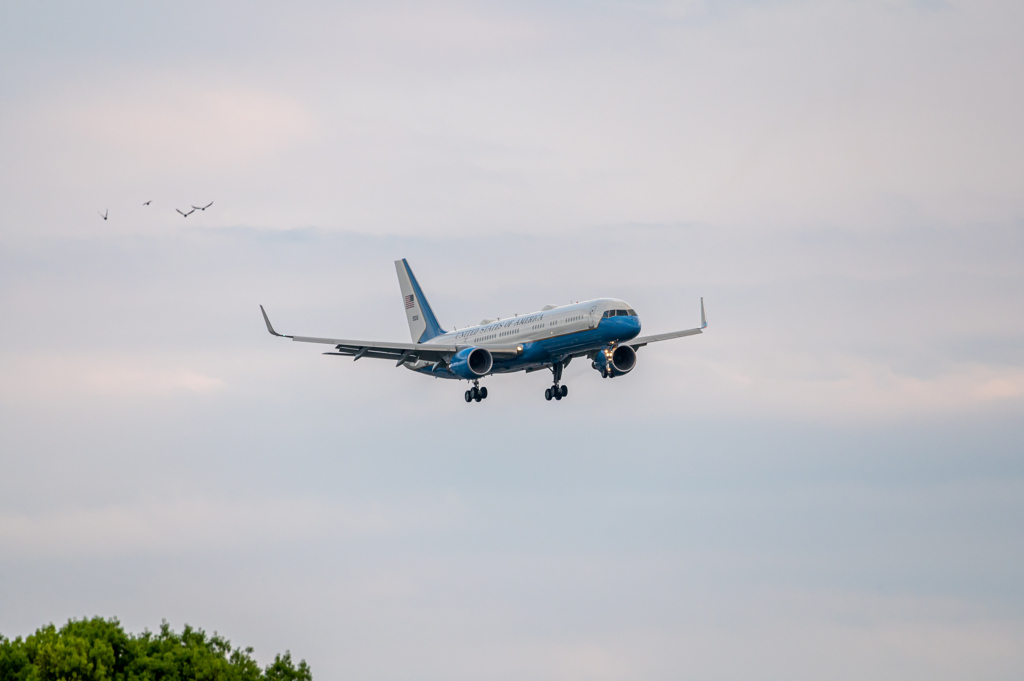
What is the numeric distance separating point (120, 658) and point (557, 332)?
29.5 meters

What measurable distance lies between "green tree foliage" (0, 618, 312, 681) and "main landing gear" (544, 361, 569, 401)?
21454 mm

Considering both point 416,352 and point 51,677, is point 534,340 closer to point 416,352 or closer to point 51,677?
point 416,352

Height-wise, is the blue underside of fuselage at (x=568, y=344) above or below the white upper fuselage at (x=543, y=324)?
below

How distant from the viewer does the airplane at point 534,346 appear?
8269cm

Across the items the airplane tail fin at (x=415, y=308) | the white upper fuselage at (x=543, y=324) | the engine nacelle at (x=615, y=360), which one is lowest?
the engine nacelle at (x=615, y=360)

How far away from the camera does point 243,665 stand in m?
83.4

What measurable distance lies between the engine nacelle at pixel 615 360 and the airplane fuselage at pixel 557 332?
70 centimetres

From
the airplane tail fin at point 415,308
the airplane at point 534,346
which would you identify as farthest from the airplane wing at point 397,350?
the airplane tail fin at point 415,308

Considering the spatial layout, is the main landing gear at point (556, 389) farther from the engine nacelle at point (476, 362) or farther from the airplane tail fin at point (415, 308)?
the airplane tail fin at point (415, 308)

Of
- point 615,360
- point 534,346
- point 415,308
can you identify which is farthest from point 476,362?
point 415,308

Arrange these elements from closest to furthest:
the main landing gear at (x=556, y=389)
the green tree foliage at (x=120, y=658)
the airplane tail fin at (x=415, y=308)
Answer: the green tree foliage at (x=120, y=658) → the main landing gear at (x=556, y=389) → the airplane tail fin at (x=415, y=308)

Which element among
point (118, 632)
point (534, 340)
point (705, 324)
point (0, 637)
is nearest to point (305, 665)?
point (118, 632)

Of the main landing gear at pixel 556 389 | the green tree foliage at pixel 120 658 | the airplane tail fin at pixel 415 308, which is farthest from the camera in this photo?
the airplane tail fin at pixel 415 308

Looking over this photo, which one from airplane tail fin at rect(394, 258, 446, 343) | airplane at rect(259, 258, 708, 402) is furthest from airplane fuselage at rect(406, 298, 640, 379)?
airplane tail fin at rect(394, 258, 446, 343)
